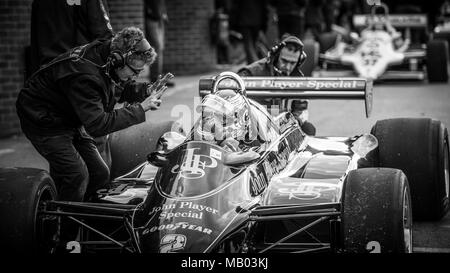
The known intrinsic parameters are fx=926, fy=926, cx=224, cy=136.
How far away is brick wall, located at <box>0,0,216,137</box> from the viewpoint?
11438 mm

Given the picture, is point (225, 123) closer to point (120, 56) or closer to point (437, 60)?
point (120, 56)

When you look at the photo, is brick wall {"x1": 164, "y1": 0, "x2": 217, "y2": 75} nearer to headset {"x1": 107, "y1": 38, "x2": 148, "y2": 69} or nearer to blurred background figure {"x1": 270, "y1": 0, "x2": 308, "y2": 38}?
blurred background figure {"x1": 270, "y1": 0, "x2": 308, "y2": 38}

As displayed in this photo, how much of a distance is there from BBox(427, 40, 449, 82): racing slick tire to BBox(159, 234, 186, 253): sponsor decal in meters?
11.1

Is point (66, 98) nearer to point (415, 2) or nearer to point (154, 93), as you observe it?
point (154, 93)

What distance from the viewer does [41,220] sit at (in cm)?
571

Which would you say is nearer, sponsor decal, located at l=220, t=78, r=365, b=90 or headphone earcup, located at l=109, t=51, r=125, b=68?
headphone earcup, located at l=109, t=51, r=125, b=68

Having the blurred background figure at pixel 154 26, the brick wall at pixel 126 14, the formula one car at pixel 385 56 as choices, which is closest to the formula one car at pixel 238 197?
the brick wall at pixel 126 14

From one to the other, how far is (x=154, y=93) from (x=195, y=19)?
40.2ft

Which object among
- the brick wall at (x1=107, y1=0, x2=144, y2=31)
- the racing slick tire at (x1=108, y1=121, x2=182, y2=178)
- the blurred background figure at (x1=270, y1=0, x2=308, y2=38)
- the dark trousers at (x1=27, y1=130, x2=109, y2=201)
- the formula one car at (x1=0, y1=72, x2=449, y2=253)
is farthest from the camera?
the blurred background figure at (x1=270, y1=0, x2=308, y2=38)

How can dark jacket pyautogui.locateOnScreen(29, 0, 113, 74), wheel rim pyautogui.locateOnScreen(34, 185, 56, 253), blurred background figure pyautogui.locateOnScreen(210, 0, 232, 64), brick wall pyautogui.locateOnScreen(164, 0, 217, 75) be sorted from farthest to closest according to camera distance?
blurred background figure pyautogui.locateOnScreen(210, 0, 232, 64) < brick wall pyautogui.locateOnScreen(164, 0, 217, 75) < dark jacket pyautogui.locateOnScreen(29, 0, 113, 74) < wheel rim pyautogui.locateOnScreen(34, 185, 56, 253)

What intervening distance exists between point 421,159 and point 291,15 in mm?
10430

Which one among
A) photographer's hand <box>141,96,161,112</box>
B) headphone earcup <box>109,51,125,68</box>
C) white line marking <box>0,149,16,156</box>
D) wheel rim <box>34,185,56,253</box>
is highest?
headphone earcup <box>109,51,125,68</box>

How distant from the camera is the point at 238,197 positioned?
576 centimetres

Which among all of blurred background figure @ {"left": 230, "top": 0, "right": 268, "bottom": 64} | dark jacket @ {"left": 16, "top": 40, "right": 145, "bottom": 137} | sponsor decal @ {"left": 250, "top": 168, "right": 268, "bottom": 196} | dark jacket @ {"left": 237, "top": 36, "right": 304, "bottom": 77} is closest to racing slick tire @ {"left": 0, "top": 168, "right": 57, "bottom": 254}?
dark jacket @ {"left": 16, "top": 40, "right": 145, "bottom": 137}
